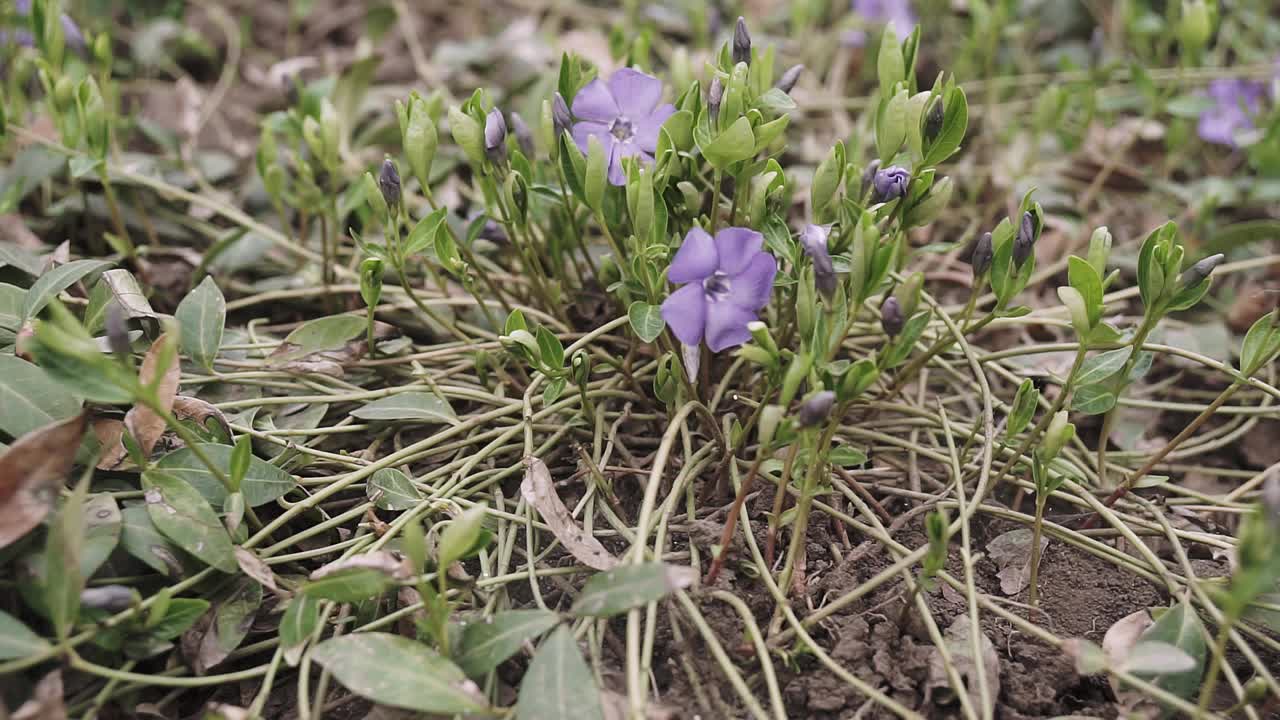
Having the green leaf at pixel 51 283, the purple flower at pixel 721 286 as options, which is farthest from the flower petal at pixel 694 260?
the green leaf at pixel 51 283

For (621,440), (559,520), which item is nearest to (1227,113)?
(621,440)

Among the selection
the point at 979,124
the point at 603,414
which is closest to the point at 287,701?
the point at 603,414

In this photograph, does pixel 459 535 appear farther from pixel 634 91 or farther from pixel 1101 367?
pixel 1101 367

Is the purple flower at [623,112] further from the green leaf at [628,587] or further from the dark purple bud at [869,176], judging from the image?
the green leaf at [628,587]

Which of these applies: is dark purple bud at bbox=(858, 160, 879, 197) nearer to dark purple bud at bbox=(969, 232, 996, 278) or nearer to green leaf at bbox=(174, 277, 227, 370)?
dark purple bud at bbox=(969, 232, 996, 278)

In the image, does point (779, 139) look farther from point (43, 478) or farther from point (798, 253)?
point (43, 478)
